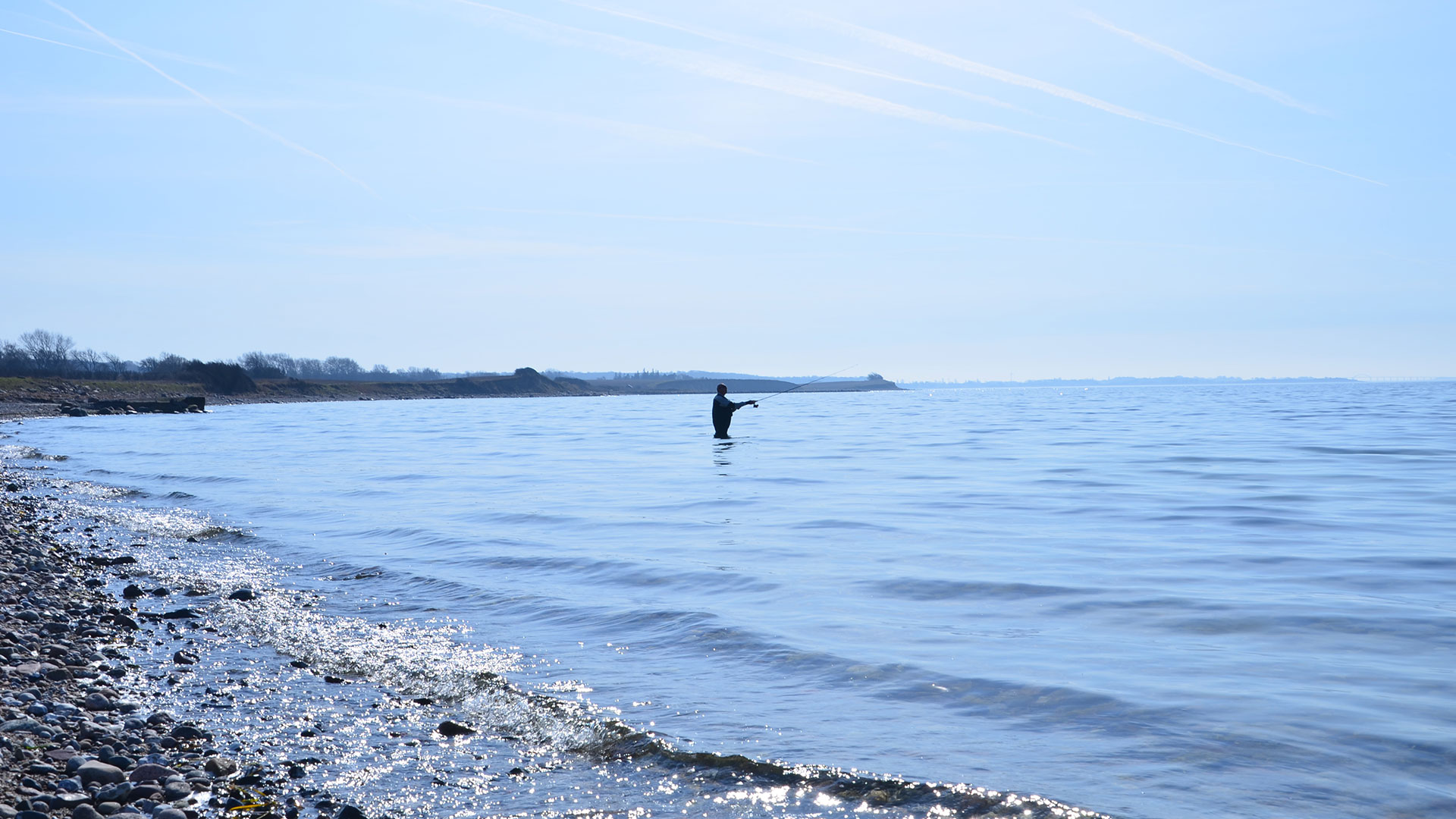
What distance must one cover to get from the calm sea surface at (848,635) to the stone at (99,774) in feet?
3.17

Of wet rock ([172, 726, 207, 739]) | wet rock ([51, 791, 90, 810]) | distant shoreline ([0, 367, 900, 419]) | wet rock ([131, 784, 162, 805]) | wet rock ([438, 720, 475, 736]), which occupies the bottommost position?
wet rock ([438, 720, 475, 736])

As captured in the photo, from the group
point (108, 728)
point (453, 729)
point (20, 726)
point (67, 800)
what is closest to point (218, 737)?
point (108, 728)

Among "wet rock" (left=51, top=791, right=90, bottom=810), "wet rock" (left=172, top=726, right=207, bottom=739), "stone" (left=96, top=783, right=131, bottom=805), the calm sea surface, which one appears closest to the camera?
"wet rock" (left=51, top=791, right=90, bottom=810)

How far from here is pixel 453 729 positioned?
691cm

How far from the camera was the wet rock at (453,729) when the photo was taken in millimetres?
6879

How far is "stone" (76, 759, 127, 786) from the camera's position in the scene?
5.54 m

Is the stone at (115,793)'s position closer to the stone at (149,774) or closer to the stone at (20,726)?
the stone at (149,774)

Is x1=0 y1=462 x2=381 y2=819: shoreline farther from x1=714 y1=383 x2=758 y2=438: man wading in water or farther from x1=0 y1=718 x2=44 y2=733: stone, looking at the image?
x1=714 y1=383 x2=758 y2=438: man wading in water

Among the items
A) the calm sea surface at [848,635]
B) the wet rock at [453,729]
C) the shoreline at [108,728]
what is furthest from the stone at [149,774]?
the wet rock at [453,729]

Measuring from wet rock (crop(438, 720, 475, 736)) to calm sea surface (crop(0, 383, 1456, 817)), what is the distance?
21 centimetres

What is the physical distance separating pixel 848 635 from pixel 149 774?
19.8 ft

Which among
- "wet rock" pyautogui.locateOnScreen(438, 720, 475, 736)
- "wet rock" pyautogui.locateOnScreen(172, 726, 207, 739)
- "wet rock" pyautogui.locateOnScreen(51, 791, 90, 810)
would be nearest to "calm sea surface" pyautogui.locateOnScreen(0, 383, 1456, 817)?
"wet rock" pyautogui.locateOnScreen(438, 720, 475, 736)

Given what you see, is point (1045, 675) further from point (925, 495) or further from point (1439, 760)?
point (925, 495)

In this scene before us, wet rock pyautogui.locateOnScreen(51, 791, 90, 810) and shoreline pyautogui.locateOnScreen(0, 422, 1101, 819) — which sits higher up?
wet rock pyautogui.locateOnScreen(51, 791, 90, 810)
